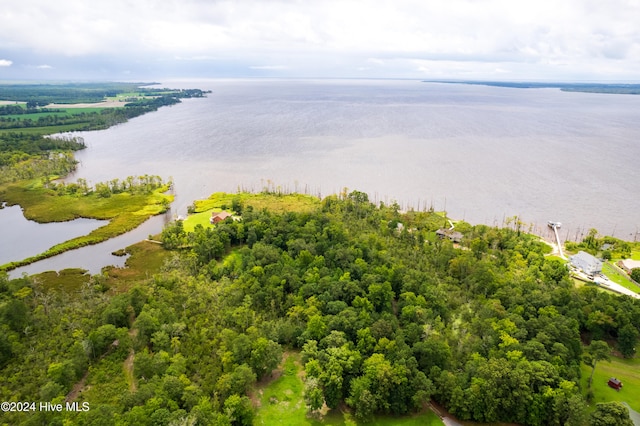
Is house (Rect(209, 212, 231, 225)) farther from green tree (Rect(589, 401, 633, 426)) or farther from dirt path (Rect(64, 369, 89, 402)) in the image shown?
green tree (Rect(589, 401, 633, 426))

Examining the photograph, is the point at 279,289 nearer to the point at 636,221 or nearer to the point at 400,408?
the point at 400,408

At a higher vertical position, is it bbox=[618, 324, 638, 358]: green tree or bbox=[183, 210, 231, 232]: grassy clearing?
bbox=[183, 210, 231, 232]: grassy clearing

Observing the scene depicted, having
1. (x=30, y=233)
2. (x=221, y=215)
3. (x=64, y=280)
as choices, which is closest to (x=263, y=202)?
(x=221, y=215)

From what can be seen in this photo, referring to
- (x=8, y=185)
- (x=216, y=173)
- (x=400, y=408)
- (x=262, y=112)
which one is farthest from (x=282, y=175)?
(x=262, y=112)

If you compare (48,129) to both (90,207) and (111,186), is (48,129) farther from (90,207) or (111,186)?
(90,207)

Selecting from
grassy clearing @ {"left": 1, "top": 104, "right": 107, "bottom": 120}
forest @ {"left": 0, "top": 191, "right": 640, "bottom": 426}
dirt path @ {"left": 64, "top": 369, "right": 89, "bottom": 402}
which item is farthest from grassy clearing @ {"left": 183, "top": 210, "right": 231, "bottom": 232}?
grassy clearing @ {"left": 1, "top": 104, "right": 107, "bottom": 120}

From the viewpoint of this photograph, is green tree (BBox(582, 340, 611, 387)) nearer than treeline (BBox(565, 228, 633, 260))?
Yes

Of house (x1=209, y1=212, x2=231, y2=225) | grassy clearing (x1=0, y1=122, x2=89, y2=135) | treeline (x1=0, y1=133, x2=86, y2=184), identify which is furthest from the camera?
grassy clearing (x1=0, y1=122, x2=89, y2=135)
